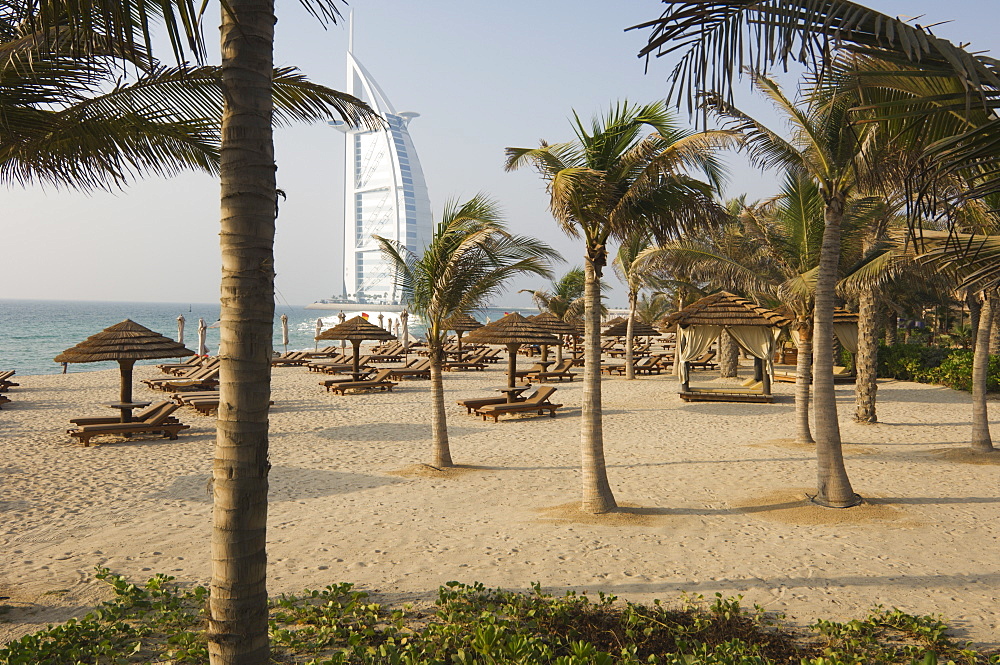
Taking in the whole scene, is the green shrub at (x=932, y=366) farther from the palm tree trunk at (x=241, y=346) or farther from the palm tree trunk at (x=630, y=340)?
the palm tree trunk at (x=241, y=346)

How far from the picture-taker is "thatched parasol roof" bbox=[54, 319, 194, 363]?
1162 centimetres

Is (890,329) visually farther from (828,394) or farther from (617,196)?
(617,196)

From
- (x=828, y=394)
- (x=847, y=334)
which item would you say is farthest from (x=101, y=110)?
(x=847, y=334)

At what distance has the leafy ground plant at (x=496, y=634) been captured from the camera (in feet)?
11.7

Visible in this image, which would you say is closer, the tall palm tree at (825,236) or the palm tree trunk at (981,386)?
the tall palm tree at (825,236)

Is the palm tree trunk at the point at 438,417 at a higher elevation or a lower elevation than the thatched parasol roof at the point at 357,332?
lower

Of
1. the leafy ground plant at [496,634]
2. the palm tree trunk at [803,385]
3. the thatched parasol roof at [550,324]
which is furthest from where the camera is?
the thatched parasol roof at [550,324]

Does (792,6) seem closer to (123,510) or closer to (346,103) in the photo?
(346,103)

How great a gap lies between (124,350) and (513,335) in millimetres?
8029

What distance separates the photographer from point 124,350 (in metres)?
11.6

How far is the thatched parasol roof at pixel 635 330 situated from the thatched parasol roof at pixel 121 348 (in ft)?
51.2

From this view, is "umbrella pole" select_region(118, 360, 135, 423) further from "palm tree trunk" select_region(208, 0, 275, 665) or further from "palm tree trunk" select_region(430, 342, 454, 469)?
"palm tree trunk" select_region(208, 0, 275, 665)

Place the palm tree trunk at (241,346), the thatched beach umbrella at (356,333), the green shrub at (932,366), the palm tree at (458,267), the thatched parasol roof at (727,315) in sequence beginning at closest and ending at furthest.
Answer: the palm tree trunk at (241,346) < the palm tree at (458,267) < the thatched parasol roof at (727,315) < the green shrub at (932,366) < the thatched beach umbrella at (356,333)

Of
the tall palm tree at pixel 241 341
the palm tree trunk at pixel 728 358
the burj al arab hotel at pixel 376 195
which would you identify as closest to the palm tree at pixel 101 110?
the tall palm tree at pixel 241 341
